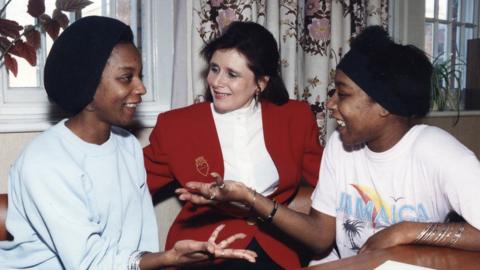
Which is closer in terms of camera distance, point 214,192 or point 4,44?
point 214,192

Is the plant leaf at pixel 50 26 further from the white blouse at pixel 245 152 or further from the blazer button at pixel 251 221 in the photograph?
the blazer button at pixel 251 221

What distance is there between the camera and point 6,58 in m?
1.84

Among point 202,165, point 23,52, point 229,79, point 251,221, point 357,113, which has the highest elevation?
point 23,52

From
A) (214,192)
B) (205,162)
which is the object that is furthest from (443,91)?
(214,192)

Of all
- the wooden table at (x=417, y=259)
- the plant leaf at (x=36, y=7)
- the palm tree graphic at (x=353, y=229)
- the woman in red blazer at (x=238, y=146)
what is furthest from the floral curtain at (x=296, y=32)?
the wooden table at (x=417, y=259)

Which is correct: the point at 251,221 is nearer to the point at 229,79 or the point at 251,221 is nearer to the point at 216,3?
the point at 229,79

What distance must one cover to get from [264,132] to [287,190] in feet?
0.79

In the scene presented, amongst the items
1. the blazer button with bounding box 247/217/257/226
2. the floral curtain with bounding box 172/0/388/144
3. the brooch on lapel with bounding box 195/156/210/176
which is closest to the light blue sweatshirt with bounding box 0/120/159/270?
the brooch on lapel with bounding box 195/156/210/176

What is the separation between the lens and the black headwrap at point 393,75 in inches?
58.2

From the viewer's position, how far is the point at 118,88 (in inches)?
56.2

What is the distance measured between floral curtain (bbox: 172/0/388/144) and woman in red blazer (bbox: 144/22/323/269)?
21 cm

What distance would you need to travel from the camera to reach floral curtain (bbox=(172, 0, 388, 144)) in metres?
2.13

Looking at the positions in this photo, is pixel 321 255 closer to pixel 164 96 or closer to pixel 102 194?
pixel 102 194

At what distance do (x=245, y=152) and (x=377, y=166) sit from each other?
52cm
